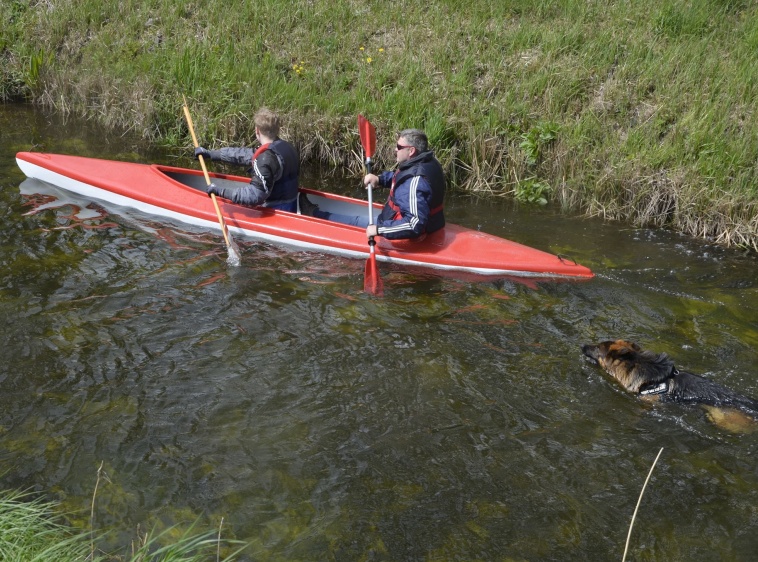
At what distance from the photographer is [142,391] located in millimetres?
4402

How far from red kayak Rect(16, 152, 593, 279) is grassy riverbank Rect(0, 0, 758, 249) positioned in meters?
1.67

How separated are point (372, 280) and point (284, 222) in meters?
1.16

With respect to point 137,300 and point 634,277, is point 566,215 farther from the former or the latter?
point 137,300

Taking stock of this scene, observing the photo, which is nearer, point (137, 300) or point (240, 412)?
point (240, 412)

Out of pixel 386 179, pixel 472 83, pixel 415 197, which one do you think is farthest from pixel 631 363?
pixel 472 83

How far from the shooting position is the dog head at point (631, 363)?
4.42 meters

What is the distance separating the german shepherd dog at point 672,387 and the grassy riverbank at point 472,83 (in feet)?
10.6

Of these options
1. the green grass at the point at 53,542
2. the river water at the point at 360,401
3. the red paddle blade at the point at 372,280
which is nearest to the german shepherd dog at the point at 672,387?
the river water at the point at 360,401

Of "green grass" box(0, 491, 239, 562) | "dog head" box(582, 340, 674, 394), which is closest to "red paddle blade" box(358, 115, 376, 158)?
"dog head" box(582, 340, 674, 394)

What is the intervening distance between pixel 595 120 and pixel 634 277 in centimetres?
259

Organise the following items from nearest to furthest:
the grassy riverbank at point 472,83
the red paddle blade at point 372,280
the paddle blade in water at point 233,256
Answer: the red paddle blade at point 372,280, the paddle blade in water at point 233,256, the grassy riverbank at point 472,83

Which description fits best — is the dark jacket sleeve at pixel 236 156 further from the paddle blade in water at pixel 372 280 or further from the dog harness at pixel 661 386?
the dog harness at pixel 661 386

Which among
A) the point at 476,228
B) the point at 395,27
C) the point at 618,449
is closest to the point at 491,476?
the point at 618,449

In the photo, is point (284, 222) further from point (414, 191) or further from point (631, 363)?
point (631, 363)
